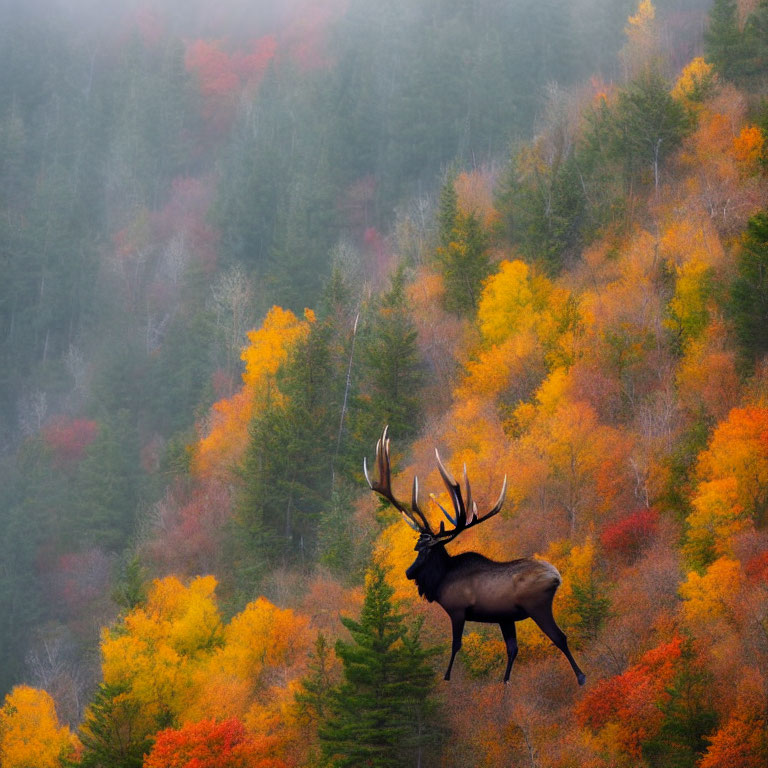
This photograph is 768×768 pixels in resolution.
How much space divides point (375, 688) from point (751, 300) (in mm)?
22022

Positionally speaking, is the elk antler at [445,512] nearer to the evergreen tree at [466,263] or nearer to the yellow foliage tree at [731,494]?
the yellow foliage tree at [731,494]

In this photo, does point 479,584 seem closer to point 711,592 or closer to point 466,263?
point 711,592

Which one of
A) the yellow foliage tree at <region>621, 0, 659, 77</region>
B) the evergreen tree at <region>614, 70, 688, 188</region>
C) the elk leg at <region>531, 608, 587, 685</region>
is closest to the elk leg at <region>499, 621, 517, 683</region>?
the elk leg at <region>531, 608, 587, 685</region>

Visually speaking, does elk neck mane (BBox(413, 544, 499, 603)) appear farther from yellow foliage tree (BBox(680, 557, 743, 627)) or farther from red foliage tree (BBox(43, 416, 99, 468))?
red foliage tree (BBox(43, 416, 99, 468))

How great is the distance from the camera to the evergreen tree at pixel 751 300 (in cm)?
3759

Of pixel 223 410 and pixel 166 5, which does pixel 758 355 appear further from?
pixel 166 5

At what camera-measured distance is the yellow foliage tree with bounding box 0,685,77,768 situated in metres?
47.6

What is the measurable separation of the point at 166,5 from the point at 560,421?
384 feet

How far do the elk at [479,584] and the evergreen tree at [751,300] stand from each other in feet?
86.1

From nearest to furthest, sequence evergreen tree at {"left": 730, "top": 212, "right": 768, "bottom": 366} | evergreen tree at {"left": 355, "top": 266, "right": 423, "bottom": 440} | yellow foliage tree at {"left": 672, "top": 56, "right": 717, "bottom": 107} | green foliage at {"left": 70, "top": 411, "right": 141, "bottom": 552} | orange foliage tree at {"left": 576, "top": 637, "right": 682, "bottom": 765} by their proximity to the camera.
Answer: orange foliage tree at {"left": 576, "top": 637, "right": 682, "bottom": 765} < evergreen tree at {"left": 730, "top": 212, "right": 768, "bottom": 366} < evergreen tree at {"left": 355, "top": 266, "right": 423, "bottom": 440} < yellow foliage tree at {"left": 672, "top": 56, "right": 717, "bottom": 107} < green foliage at {"left": 70, "top": 411, "right": 141, "bottom": 552}

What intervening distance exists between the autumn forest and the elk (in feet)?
43.7

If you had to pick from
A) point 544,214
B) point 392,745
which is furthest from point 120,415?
point 392,745

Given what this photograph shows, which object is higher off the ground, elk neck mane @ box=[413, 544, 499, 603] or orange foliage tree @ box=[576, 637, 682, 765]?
orange foliage tree @ box=[576, 637, 682, 765]

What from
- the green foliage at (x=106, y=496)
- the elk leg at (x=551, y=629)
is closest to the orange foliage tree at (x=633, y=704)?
the elk leg at (x=551, y=629)
